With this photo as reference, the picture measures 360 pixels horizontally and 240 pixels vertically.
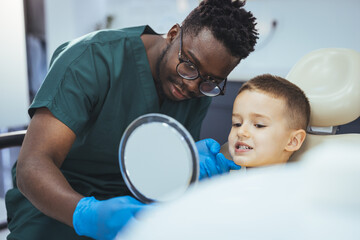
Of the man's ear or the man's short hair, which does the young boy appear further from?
the man's ear

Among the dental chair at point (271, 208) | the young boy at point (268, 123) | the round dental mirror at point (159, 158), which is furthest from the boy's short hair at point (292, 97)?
the round dental mirror at point (159, 158)

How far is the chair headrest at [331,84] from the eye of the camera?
0.98 metres

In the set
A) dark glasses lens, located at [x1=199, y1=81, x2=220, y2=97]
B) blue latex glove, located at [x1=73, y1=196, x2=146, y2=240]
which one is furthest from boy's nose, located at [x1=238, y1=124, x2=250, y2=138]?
blue latex glove, located at [x1=73, y1=196, x2=146, y2=240]

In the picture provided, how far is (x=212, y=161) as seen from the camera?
2.88 ft

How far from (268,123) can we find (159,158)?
A: 51cm

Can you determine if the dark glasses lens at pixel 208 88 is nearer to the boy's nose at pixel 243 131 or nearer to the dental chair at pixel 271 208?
the boy's nose at pixel 243 131

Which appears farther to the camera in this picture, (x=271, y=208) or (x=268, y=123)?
(x=268, y=123)

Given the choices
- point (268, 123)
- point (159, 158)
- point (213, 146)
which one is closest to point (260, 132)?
point (268, 123)

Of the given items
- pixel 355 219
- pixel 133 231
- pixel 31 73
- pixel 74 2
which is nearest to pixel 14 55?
pixel 31 73

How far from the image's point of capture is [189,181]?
0.53 m

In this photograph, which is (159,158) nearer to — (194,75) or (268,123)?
(194,75)

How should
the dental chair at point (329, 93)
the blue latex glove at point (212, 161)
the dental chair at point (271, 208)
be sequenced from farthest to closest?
1. the dental chair at point (329, 93)
2. the blue latex glove at point (212, 161)
3. the dental chair at point (271, 208)

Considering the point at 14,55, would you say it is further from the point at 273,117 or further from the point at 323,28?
the point at 273,117

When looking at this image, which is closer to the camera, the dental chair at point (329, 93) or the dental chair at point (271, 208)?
the dental chair at point (271, 208)
